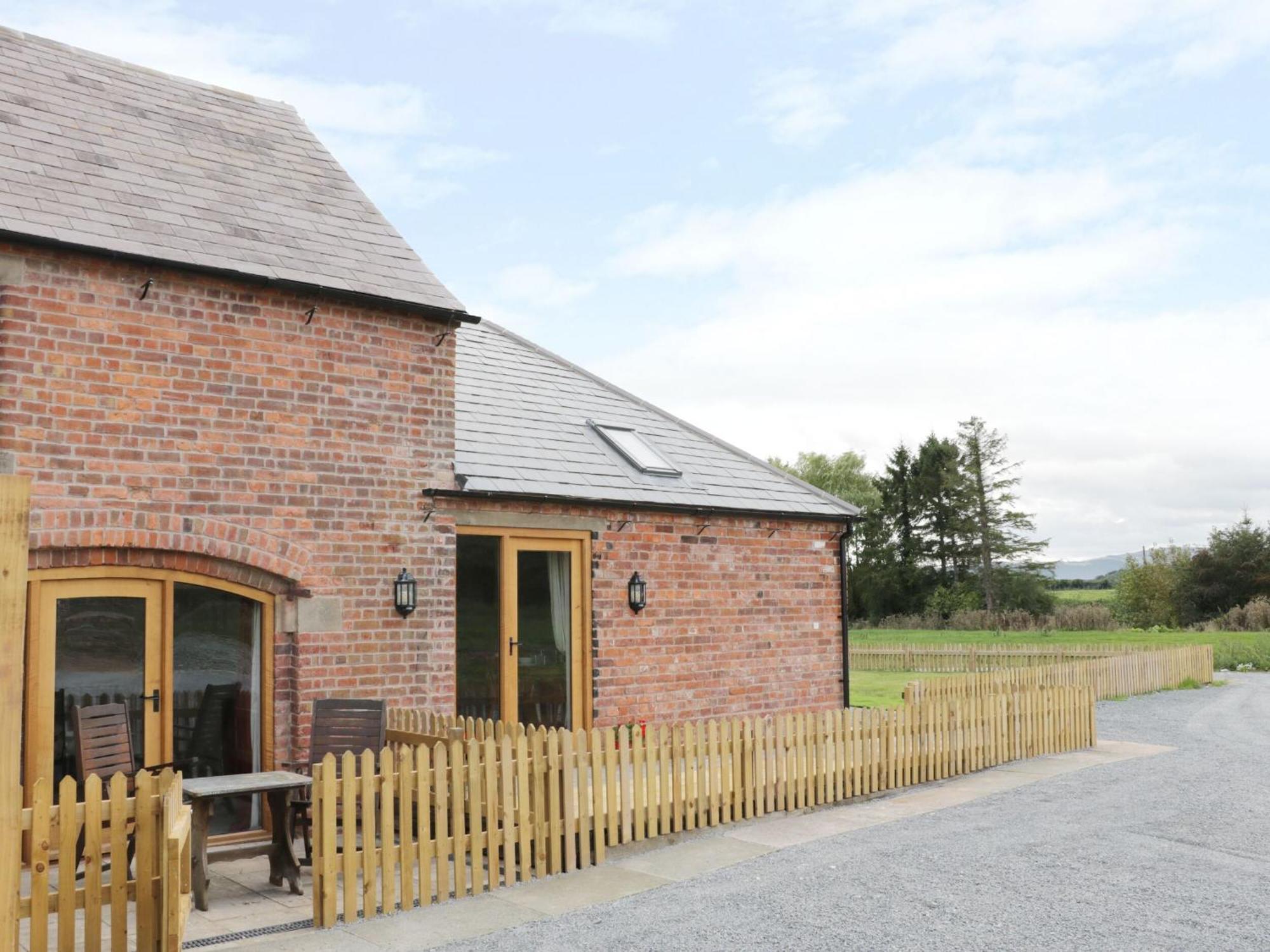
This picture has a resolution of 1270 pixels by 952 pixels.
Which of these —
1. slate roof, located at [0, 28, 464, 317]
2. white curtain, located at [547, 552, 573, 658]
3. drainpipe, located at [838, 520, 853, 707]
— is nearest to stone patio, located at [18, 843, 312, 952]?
white curtain, located at [547, 552, 573, 658]

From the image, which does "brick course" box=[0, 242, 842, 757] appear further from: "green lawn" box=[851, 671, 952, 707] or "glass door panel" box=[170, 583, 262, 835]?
"green lawn" box=[851, 671, 952, 707]

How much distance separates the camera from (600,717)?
11648 millimetres

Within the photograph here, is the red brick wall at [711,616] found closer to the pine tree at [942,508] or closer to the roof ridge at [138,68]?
the roof ridge at [138,68]

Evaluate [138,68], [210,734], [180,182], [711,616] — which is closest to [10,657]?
[210,734]

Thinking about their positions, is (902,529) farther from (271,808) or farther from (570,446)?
(271,808)

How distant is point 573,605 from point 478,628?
128cm

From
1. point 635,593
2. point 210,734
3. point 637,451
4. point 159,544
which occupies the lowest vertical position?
point 210,734

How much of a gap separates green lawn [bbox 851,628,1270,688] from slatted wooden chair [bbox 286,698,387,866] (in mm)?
17225

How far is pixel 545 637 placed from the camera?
1138 centimetres

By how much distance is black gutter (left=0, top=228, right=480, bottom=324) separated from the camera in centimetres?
782

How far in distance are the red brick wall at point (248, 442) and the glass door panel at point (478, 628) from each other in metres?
0.61

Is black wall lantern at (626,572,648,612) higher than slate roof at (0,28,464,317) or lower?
lower

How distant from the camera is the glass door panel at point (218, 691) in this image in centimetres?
837

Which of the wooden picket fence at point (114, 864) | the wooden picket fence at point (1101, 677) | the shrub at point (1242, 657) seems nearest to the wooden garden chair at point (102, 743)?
the wooden picket fence at point (114, 864)
